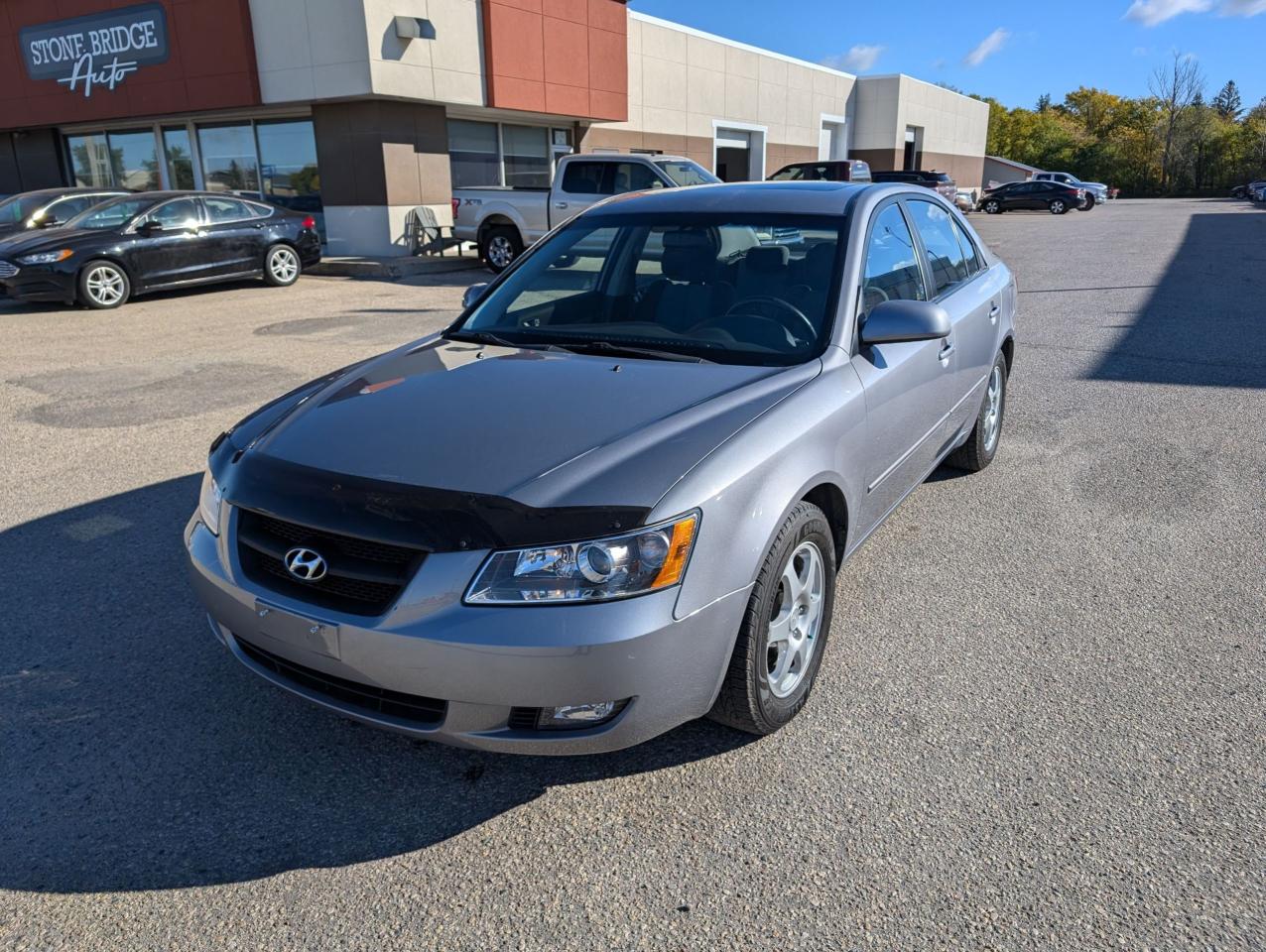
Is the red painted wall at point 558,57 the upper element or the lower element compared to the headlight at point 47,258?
upper

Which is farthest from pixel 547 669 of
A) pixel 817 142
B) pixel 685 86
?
pixel 817 142

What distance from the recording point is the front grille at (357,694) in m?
2.46

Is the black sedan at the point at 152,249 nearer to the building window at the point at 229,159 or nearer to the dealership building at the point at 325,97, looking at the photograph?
the dealership building at the point at 325,97

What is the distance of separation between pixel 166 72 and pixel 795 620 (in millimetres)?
20896

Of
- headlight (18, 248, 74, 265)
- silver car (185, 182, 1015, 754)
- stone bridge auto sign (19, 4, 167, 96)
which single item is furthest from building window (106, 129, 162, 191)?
silver car (185, 182, 1015, 754)

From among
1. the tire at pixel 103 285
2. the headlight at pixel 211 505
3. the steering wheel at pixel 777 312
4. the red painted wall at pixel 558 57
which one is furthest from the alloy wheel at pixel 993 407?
the red painted wall at pixel 558 57

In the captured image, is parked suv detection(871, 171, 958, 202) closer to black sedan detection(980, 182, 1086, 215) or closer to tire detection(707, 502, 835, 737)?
black sedan detection(980, 182, 1086, 215)

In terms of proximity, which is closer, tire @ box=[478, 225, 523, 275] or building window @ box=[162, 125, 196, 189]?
tire @ box=[478, 225, 523, 275]

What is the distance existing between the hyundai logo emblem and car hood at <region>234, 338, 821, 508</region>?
0.26 meters

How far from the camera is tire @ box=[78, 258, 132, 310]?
12438 millimetres

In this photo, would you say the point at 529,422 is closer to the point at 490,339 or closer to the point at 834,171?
the point at 490,339

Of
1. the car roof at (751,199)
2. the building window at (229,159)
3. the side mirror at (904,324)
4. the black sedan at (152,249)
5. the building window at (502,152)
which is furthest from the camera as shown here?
the building window at (502,152)

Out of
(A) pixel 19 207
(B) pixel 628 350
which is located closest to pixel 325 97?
(A) pixel 19 207

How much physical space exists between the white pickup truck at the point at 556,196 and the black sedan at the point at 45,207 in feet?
18.9
